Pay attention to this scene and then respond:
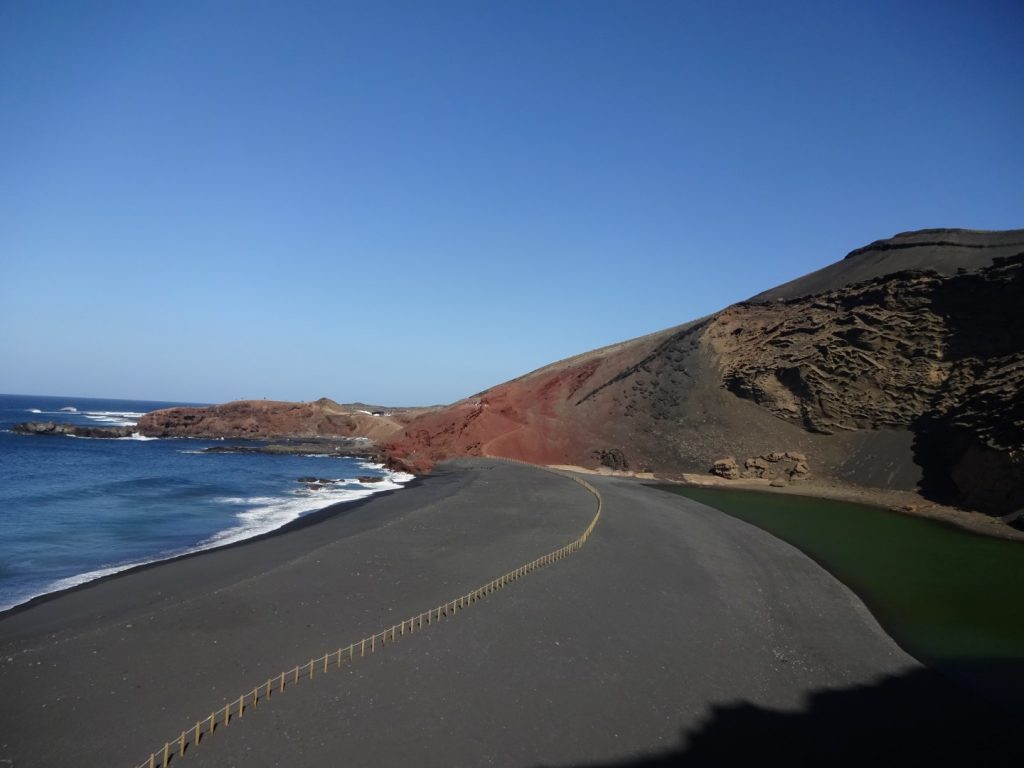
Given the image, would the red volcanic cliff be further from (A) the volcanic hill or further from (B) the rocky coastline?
(A) the volcanic hill

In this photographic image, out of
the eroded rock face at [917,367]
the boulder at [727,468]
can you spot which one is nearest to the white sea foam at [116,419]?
the boulder at [727,468]

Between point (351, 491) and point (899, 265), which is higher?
point (899, 265)

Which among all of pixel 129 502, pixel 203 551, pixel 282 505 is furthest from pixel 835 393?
pixel 129 502

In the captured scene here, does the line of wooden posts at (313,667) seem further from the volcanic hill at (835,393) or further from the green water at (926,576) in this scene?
the volcanic hill at (835,393)

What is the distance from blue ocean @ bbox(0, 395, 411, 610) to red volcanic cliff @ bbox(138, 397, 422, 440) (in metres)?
21.6

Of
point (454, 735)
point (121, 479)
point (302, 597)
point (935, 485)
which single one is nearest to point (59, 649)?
point (302, 597)

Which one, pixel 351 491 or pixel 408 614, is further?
pixel 351 491

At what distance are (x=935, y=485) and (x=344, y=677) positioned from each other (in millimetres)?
32830

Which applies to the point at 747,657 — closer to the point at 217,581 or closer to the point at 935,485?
the point at 217,581

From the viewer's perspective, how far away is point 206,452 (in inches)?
2175

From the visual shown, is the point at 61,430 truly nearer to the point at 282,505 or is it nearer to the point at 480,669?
the point at 282,505

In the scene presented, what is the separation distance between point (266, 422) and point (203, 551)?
65.3m

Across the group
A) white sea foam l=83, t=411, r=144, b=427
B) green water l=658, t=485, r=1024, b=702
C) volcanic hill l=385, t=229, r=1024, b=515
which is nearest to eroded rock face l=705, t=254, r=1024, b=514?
volcanic hill l=385, t=229, r=1024, b=515

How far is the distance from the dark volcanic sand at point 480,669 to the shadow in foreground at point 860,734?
0.12 feet
